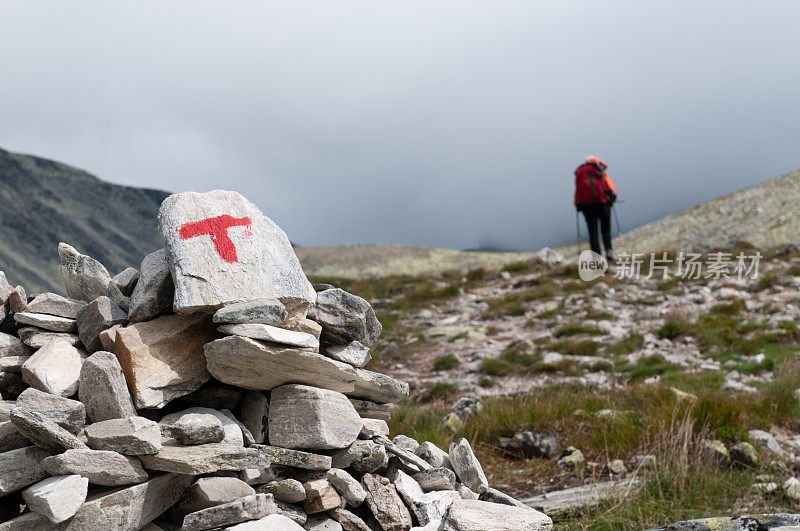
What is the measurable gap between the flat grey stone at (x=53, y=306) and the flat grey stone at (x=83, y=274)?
303 mm

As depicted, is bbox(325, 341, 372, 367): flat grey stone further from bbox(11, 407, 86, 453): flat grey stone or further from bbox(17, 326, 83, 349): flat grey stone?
bbox(17, 326, 83, 349): flat grey stone

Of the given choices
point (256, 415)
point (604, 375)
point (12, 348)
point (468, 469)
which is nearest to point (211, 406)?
point (256, 415)

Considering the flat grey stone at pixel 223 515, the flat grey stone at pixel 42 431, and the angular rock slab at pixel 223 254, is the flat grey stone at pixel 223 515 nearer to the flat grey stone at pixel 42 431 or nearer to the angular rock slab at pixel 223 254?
the flat grey stone at pixel 42 431

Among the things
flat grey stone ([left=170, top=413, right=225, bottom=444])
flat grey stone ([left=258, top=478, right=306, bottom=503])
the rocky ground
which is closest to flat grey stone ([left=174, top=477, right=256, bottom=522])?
flat grey stone ([left=258, top=478, right=306, bottom=503])

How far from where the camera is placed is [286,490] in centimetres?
358

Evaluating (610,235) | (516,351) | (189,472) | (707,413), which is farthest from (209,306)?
(610,235)

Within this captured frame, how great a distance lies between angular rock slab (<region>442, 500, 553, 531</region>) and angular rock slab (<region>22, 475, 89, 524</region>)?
2.10 meters

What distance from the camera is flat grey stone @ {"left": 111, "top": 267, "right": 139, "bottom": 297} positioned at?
15.3ft

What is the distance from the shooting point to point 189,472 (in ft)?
10.7

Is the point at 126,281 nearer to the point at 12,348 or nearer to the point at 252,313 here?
the point at 12,348

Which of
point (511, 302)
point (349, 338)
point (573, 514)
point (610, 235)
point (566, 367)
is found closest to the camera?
point (349, 338)

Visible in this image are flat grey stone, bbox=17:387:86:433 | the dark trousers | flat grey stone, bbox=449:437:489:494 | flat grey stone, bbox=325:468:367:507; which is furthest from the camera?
the dark trousers

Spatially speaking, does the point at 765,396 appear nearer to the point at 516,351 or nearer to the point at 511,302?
the point at 516,351

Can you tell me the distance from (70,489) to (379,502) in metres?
1.80
